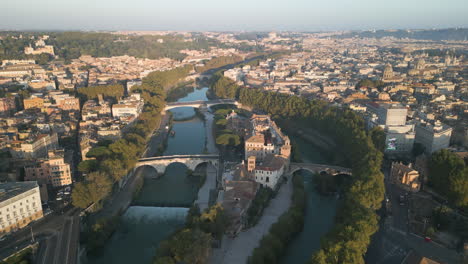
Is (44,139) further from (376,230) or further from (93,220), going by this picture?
(376,230)

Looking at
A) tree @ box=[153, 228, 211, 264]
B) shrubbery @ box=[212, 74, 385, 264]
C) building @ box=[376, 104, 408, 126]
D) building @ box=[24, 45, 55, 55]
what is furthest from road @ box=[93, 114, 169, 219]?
building @ box=[24, 45, 55, 55]

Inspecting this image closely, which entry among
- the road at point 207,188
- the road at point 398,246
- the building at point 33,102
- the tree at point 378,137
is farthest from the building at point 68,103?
the road at point 398,246

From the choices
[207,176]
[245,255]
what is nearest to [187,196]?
[207,176]

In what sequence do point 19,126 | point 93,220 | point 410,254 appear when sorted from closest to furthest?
point 410,254, point 93,220, point 19,126

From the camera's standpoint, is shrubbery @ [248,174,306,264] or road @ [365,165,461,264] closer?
shrubbery @ [248,174,306,264]

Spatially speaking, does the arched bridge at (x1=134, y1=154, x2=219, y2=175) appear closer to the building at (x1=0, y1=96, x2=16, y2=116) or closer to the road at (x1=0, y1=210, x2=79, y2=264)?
the road at (x1=0, y1=210, x2=79, y2=264)

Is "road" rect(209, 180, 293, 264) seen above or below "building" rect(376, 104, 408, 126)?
below

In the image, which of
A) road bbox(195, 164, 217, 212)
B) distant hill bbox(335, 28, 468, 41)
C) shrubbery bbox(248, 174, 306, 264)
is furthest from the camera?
distant hill bbox(335, 28, 468, 41)
